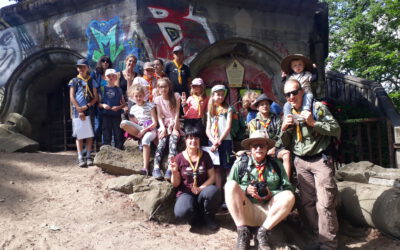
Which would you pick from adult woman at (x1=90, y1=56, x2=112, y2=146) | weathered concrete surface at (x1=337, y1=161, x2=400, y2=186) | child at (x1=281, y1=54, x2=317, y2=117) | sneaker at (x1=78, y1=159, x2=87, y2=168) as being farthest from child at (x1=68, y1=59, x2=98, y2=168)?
weathered concrete surface at (x1=337, y1=161, x2=400, y2=186)

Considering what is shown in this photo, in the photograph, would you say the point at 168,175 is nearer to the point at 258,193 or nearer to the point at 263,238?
the point at 258,193

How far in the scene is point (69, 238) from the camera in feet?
12.1

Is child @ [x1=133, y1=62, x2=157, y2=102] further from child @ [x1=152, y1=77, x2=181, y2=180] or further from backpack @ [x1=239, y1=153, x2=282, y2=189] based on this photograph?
backpack @ [x1=239, y1=153, x2=282, y2=189]

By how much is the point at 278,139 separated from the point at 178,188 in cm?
148

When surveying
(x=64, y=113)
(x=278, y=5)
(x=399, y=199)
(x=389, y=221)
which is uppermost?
(x=278, y=5)

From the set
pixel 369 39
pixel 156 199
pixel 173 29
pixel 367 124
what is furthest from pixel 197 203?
pixel 369 39

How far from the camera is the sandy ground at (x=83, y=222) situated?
3676 millimetres

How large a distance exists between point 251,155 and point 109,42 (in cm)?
576

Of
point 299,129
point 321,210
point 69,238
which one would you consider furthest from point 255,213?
point 69,238

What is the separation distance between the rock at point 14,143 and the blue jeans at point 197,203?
4434 mm

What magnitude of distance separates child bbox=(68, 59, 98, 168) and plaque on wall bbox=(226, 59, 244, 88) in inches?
165

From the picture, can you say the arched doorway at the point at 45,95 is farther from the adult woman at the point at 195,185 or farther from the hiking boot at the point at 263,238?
the hiking boot at the point at 263,238

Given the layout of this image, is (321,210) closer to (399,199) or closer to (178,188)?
(399,199)

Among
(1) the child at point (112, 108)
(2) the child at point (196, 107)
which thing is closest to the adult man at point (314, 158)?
(2) the child at point (196, 107)
